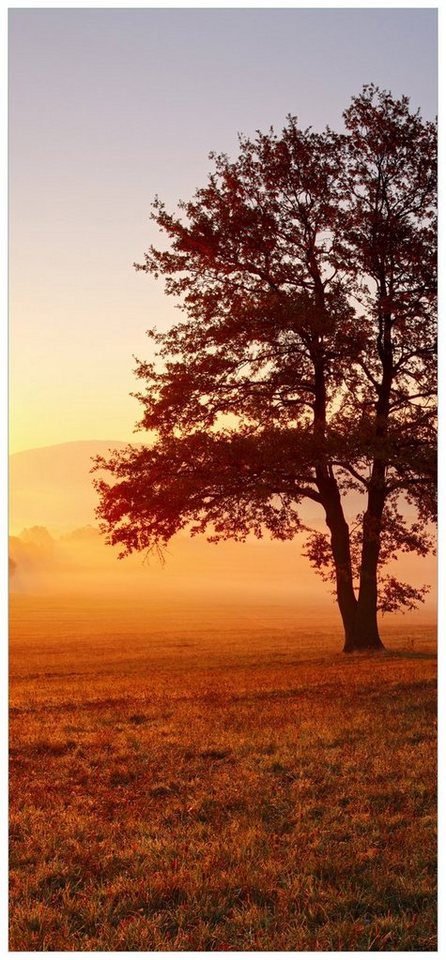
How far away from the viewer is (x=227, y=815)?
837 cm

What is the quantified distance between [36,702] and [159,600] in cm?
6125

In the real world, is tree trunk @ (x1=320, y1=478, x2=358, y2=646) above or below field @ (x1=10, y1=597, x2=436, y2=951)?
above

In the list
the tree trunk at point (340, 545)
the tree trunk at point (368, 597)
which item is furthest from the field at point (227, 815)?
the tree trunk at point (340, 545)

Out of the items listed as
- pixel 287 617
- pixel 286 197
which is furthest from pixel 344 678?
pixel 287 617

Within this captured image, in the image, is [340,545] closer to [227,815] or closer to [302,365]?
[302,365]

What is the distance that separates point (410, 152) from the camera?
69.4 feet

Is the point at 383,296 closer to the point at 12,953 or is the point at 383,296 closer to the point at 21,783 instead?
the point at 21,783

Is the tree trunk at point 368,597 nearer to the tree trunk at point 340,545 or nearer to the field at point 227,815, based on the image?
the tree trunk at point 340,545

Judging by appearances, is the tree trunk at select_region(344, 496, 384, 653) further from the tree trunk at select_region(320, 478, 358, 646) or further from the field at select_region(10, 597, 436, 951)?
the field at select_region(10, 597, 436, 951)

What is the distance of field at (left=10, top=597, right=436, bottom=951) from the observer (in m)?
6.17

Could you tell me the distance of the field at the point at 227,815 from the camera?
6172 millimetres

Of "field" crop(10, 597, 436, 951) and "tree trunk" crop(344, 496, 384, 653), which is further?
"tree trunk" crop(344, 496, 384, 653)

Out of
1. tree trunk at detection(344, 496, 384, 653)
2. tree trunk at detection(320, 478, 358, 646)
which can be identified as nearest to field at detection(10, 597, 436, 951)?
tree trunk at detection(344, 496, 384, 653)
